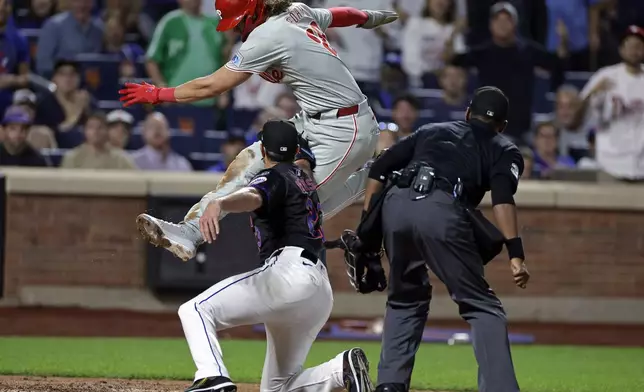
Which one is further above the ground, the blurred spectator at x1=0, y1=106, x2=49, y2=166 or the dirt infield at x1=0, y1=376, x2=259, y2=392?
the blurred spectator at x1=0, y1=106, x2=49, y2=166

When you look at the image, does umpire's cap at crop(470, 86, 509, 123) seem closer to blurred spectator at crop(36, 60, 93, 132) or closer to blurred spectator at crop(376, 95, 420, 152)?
blurred spectator at crop(376, 95, 420, 152)

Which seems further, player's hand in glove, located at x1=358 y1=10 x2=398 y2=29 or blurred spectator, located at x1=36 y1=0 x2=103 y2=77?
blurred spectator, located at x1=36 y1=0 x2=103 y2=77

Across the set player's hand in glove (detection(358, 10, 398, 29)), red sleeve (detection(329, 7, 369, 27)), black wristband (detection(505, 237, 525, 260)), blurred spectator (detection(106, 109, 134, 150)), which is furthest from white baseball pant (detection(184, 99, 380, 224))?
blurred spectator (detection(106, 109, 134, 150))

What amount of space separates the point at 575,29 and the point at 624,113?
1421 mm

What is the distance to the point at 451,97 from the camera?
12.4 metres

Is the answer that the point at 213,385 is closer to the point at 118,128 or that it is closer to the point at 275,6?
the point at 275,6

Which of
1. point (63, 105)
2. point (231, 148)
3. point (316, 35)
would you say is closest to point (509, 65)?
point (231, 148)

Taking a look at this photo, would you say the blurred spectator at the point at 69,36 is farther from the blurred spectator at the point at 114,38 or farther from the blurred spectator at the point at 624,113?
the blurred spectator at the point at 624,113

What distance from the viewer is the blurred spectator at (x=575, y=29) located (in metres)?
12.9

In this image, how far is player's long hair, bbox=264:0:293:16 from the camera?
6121 millimetres

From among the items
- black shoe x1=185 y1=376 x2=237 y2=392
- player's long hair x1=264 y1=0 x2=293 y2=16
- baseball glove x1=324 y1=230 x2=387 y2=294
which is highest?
player's long hair x1=264 y1=0 x2=293 y2=16

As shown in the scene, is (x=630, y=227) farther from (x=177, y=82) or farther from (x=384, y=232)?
(x=384, y=232)

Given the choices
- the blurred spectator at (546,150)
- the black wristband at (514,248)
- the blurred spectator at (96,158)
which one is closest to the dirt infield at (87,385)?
the black wristband at (514,248)

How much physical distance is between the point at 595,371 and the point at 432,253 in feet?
12.7
